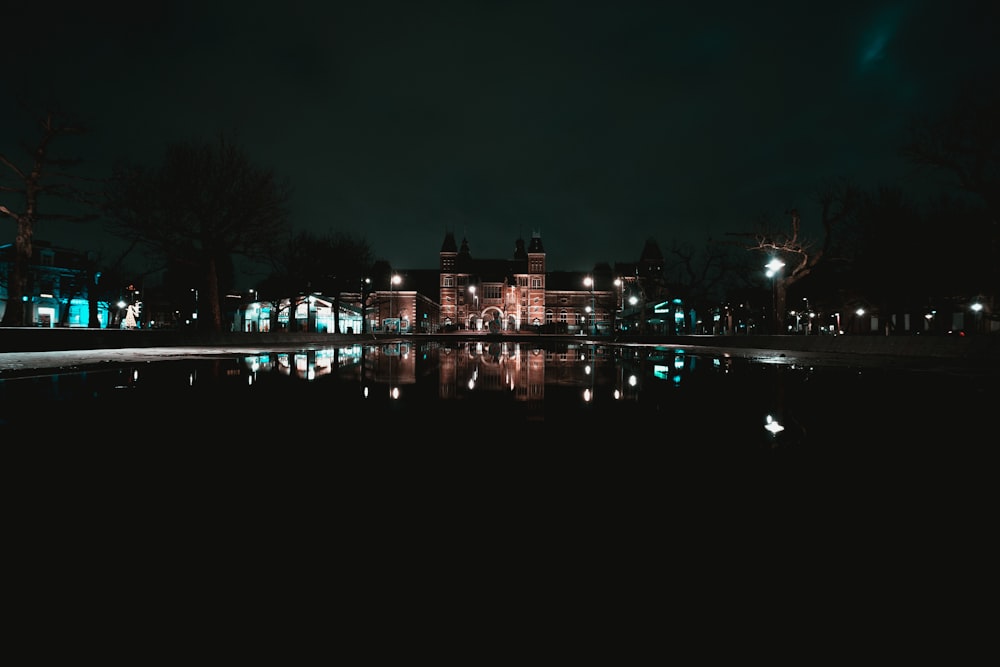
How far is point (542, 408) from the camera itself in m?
7.31

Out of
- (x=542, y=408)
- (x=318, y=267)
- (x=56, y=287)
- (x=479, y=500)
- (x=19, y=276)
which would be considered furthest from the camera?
(x=56, y=287)

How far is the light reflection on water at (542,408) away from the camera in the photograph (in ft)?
17.3

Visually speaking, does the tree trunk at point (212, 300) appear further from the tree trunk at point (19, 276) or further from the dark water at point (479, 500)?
the dark water at point (479, 500)

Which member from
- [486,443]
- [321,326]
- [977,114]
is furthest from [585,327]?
[486,443]

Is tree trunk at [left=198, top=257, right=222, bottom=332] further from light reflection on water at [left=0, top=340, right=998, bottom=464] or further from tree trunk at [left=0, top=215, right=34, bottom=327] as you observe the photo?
light reflection on water at [left=0, top=340, right=998, bottom=464]

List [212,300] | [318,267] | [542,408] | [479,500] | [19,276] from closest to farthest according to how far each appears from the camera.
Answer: [479,500] → [542,408] → [19,276] → [212,300] → [318,267]

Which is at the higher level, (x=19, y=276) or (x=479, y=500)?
(x=19, y=276)

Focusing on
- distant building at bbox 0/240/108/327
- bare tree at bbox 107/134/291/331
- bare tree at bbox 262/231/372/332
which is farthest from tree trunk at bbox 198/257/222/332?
distant building at bbox 0/240/108/327

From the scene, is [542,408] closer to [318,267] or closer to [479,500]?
[479,500]

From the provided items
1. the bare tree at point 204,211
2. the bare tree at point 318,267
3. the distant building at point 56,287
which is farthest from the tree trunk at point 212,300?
the distant building at point 56,287

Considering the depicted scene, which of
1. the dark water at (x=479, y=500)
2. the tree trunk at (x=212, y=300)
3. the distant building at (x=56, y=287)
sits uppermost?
the distant building at (x=56, y=287)

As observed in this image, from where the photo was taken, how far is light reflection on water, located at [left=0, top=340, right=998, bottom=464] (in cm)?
528

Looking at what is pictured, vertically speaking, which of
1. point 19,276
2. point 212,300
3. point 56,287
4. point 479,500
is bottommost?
point 479,500

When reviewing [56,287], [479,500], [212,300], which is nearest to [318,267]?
[212,300]
